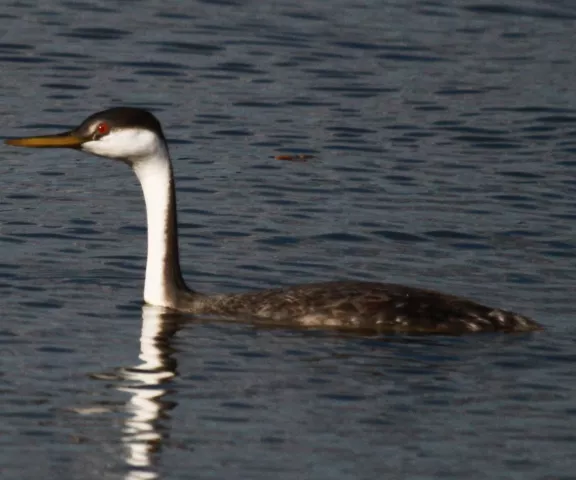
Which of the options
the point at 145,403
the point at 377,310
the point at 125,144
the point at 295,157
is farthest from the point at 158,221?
the point at 295,157

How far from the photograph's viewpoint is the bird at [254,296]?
1416 cm

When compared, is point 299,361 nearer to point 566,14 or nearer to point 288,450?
point 288,450

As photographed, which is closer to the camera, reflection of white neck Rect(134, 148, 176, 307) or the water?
the water

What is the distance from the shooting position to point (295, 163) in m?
19.7

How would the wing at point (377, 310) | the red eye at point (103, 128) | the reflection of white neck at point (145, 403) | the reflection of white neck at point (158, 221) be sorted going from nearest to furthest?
1. the reflection of white neck at point (145, 403)
2. the wing at point (377, 310)
3. the red eye at point (103, 128)
4. the reflection of white neck at point (158, 221)

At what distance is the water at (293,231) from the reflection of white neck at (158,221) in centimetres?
24

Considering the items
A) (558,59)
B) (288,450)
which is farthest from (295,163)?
(288,450)

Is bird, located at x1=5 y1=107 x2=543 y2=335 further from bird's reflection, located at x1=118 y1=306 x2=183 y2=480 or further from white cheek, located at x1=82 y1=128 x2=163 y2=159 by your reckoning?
bird's reflection, located at x1=118 y1=306 x2=183 y2=480

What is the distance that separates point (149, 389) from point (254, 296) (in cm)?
217

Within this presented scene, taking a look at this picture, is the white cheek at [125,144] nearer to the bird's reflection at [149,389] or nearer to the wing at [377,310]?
the bird's reflection at [149,389]

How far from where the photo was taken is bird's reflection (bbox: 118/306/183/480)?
11.2 meters

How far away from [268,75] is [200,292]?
856cm

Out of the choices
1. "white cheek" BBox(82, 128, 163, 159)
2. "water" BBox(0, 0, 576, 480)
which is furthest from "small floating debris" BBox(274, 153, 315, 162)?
"white cheek" BBox(82, 128, 163, 159)

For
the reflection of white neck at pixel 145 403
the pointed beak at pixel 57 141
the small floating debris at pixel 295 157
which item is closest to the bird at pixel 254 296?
the pointed beak at pixel 57 141
